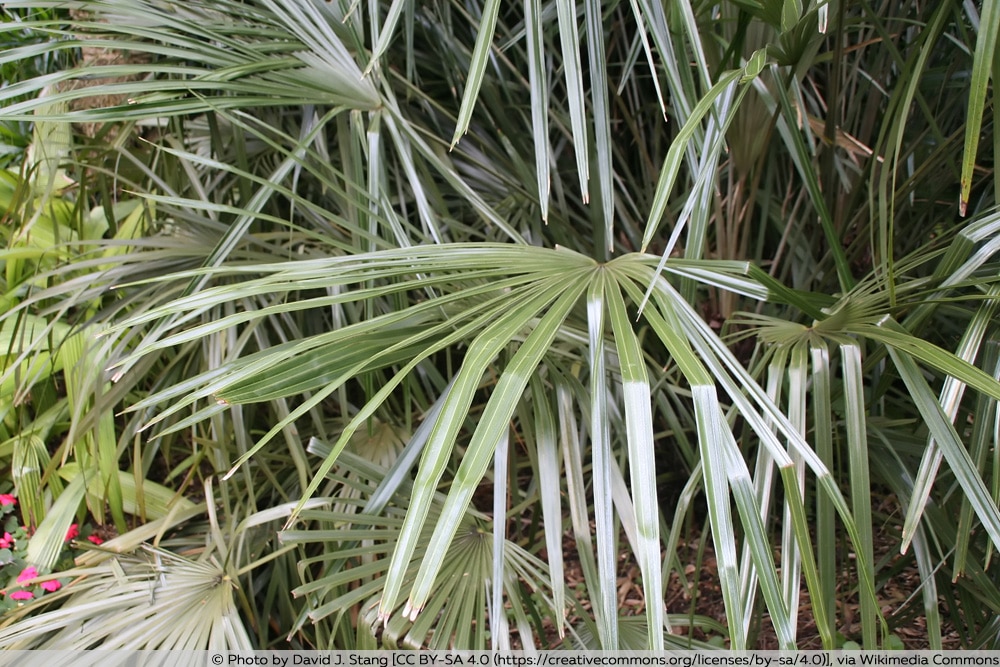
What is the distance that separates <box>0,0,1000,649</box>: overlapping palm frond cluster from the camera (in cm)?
59

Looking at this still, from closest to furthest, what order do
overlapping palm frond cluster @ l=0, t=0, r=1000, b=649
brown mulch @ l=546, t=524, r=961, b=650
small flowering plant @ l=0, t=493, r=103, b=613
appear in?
overlapping palm frond cluster @ l=0, t=0, r=1000, b=649
brown mulch @ l=546, t=524, r=961, b=650
small flowering plant @ l=0, t=493, r=103, b=613

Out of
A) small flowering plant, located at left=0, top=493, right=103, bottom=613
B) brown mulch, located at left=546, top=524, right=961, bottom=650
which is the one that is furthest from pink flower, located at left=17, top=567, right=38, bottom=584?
brown mulch, located at left=546, top=524, right=961, bottom=650

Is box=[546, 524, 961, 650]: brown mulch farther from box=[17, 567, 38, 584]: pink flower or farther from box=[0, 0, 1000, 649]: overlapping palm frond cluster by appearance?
box=[17, 567, 38, 584]: pink flower

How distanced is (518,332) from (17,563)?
1.18 metres

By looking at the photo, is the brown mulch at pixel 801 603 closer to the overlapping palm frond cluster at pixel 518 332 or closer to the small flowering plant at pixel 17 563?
the overlapping palm frond cluster at pixel 518 332

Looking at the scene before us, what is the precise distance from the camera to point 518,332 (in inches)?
29.9

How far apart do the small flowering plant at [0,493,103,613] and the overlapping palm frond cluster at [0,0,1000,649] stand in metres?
0.06

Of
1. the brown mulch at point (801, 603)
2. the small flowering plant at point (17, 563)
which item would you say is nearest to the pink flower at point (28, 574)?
the small flowering plant at point (17, 563)

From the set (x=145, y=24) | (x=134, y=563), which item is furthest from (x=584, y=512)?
(x=145, y=24)

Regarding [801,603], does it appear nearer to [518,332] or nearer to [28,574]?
[518,332]

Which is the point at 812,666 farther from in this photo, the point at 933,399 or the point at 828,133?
the point at 828,133

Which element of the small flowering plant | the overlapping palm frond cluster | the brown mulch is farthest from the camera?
the small flowering plant

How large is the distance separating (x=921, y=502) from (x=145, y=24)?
43.6 inches

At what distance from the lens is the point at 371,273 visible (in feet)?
2.24
